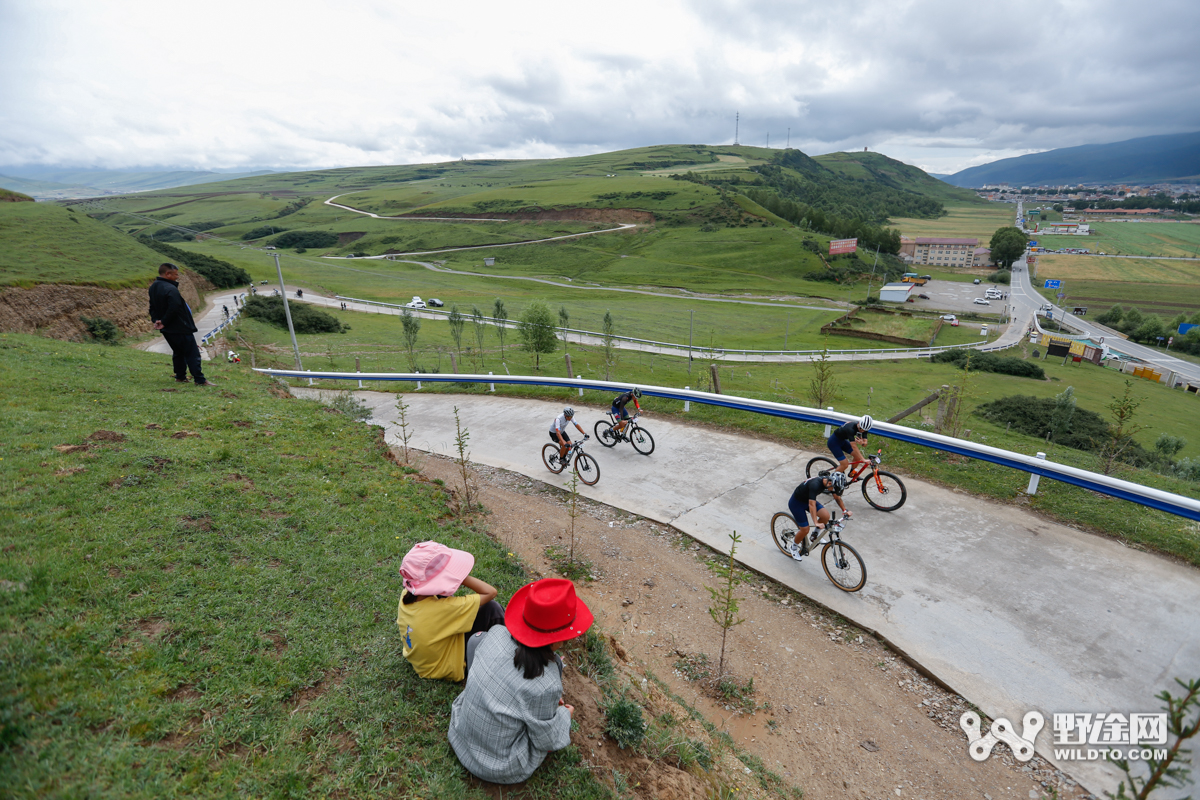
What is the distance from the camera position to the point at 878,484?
901 centimetres

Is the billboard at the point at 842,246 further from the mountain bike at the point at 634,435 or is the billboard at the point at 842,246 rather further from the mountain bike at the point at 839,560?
the mountain bike at the point at 839,560

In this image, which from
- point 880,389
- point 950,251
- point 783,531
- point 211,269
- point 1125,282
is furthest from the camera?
point 950,251

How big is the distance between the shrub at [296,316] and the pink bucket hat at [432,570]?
1736 inches

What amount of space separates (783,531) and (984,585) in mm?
2681

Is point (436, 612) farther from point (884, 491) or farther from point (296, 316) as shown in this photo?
point (296, 316)

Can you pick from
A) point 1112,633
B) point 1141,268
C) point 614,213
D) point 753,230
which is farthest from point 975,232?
point 1112,633

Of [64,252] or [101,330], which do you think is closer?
[101,330]

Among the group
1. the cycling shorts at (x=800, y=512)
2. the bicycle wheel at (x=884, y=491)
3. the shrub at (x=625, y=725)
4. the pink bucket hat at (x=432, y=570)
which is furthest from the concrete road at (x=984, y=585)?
the pink bucket hat at (x=432, y=570)

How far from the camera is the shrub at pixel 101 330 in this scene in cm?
2905

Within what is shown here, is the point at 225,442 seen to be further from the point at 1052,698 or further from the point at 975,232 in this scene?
the point at 975,232

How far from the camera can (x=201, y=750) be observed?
346 centimetres

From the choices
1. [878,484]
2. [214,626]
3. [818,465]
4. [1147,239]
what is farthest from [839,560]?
[1147,239]

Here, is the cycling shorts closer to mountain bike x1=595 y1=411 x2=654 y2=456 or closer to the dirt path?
the dirt path

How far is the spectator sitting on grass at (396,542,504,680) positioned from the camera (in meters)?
4.38
